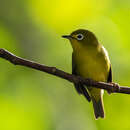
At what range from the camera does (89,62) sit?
5.52 meters

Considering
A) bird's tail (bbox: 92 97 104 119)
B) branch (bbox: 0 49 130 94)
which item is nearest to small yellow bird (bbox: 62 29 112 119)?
bird's tail (bbox: 92 97 104 119)

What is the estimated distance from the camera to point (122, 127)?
553 centimetres

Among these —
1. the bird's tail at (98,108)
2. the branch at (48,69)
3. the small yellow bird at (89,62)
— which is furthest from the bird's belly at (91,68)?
the branch at (48,69)

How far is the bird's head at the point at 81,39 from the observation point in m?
5.74

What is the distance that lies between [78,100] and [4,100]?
1.75 meters

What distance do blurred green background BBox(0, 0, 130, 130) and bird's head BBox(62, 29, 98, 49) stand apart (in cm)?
76

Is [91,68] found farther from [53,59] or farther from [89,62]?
[53,59]

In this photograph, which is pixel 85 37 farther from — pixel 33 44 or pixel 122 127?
pixel 33 44

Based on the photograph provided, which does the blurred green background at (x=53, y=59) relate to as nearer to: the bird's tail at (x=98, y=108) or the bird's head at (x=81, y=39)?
the bird's tail at (x=98, y=108)

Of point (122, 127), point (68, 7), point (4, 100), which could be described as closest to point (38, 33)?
point (68, 7)

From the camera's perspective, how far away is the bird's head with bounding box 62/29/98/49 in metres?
5.74

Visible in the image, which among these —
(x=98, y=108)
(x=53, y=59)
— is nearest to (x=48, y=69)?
(x=98, y=108)

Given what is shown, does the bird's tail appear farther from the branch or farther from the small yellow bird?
the branch

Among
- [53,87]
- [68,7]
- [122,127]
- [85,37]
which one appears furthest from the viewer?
[68,7]
